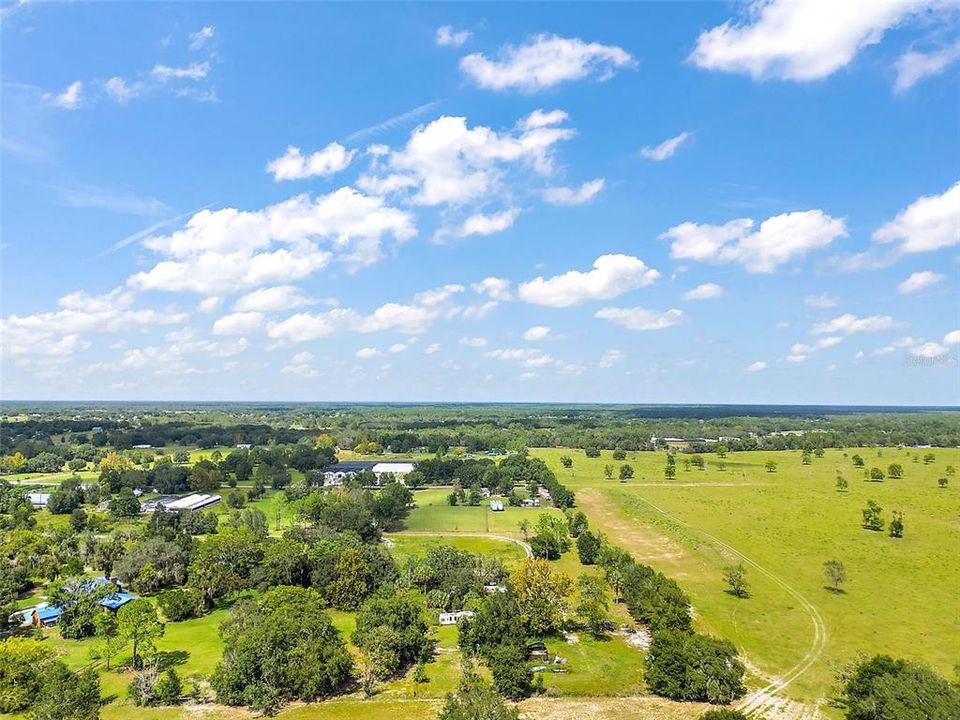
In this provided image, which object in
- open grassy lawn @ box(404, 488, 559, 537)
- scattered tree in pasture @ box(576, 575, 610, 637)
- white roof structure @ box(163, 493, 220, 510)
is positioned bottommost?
white roof structure @ box(163, 493, 220, 510)

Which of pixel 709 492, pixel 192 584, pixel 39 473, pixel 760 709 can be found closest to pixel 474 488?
pixel 709 492

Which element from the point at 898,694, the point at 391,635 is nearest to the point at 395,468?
the point at 391,635

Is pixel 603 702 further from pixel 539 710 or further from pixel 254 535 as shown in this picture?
pixel 254 535

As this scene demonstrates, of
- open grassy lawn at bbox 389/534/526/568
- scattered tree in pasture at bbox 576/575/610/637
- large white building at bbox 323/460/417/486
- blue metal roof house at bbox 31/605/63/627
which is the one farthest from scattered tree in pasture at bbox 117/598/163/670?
large white building at bbox 323/460/417/486

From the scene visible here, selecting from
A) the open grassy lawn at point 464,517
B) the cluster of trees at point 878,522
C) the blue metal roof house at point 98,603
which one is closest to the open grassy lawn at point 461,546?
the open grassy lawn at point 464,517

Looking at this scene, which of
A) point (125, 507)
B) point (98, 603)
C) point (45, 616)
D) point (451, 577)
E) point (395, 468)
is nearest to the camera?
point (45, 616)

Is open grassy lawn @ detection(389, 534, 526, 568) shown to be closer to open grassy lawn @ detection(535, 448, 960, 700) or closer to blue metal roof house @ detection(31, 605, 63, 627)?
open grassy lawn @ detection(535, 448, 960, 700)

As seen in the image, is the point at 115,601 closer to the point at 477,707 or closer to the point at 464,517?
the point at 477,707
